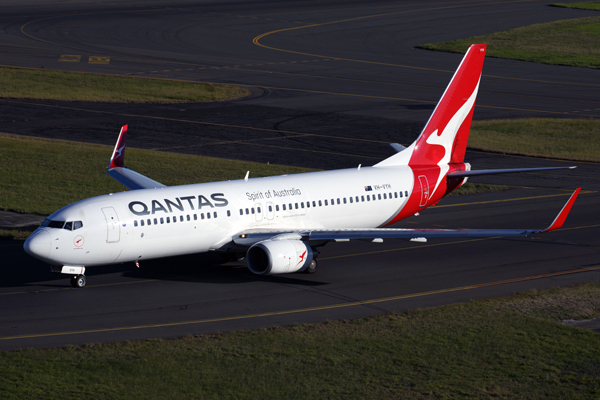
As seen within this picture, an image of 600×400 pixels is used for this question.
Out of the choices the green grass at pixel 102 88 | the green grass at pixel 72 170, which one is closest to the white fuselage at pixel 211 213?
the green grass at pixel 72 170

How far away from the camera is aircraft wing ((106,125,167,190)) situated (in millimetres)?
44709

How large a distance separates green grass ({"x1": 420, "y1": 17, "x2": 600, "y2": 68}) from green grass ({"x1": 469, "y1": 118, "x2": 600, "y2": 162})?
111 feet

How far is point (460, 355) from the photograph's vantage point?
29391 mm

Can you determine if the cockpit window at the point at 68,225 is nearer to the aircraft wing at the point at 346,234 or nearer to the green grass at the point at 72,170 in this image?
the aircraft wing at the point at 346,234

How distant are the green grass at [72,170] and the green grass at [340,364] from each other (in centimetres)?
2327

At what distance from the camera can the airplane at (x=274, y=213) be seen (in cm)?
3575

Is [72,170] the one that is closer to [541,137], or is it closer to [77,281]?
[77,281]

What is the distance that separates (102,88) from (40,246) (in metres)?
58.0

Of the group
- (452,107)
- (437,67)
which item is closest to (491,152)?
(452,107)

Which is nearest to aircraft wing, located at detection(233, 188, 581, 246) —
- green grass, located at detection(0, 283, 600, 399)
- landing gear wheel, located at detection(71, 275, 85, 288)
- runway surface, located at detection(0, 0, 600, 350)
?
runway surface, located at detection(0, 0, 600, 350)

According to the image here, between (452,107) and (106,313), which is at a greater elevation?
(452,107)

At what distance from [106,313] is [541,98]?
66.1 m

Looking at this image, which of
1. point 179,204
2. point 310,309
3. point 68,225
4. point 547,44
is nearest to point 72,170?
point 179,204

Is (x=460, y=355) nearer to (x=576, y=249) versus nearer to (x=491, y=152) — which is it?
(x=576, y=249)
